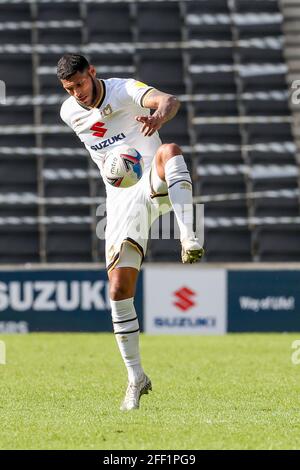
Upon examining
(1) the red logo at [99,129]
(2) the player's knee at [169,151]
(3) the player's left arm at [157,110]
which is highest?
(3) the player's left arm at [157,110]

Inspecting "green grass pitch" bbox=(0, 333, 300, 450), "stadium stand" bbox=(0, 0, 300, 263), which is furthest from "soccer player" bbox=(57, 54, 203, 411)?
"stadium stand" bbox=(0, 0, 300, 263)

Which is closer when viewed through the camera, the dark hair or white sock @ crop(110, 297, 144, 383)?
the dark hair

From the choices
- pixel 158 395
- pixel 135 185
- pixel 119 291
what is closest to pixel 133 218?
pixel 135 185

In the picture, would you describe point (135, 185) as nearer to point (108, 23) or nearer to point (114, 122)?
point (114, 122)

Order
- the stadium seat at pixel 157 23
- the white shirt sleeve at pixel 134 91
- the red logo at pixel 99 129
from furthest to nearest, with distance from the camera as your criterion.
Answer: the stadium seat at pixel 157 23
the red logo at pixel 99 129
the white shirt sleeve at pixel 134 91

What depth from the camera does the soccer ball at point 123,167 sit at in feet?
25.3

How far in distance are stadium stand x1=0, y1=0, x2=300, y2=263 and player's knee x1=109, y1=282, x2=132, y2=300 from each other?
9466 millimetres

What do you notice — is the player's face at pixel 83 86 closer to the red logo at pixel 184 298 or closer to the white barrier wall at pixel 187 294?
the white barrier wall at pixel 187 294

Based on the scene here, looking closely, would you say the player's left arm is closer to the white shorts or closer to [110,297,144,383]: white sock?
the white shorts

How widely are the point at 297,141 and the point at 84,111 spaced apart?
11354 millimetres

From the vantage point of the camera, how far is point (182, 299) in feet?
49.0

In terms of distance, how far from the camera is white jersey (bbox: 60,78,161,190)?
25.8 ft

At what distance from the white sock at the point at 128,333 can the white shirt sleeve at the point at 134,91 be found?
4.58ft

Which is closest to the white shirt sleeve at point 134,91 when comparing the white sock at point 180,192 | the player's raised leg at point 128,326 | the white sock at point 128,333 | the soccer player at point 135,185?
the soccer player at point 135,185
